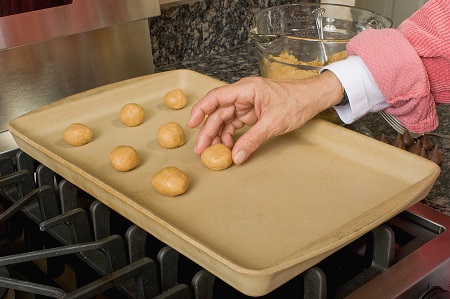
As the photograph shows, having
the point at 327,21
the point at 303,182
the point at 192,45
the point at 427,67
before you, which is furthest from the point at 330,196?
the point at 192,45

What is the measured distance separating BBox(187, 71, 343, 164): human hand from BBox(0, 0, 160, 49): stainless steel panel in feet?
1.07

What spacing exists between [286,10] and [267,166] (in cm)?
52

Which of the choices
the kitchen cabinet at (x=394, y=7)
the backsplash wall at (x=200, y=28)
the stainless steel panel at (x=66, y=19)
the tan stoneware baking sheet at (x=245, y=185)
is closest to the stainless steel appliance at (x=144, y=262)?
the tan stoneware baking sheet at (x=245, y=185)

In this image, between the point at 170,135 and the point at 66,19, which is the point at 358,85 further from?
the point at 66,19

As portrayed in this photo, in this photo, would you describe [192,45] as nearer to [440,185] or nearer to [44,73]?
[44,73]

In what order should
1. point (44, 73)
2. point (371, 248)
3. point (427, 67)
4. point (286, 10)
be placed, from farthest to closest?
point (286, 10) < point (44, 73) < point (427, 67) < point (371, 248)

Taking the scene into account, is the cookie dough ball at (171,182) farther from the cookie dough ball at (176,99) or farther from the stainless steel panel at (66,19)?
the stainless steel panel at (66,19)

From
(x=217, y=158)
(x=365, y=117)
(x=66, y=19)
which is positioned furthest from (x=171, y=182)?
(x=365, y=117)

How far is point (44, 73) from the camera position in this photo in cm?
120

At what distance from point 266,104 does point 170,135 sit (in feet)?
0.59

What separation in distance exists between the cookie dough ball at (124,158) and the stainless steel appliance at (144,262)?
0.08 meters

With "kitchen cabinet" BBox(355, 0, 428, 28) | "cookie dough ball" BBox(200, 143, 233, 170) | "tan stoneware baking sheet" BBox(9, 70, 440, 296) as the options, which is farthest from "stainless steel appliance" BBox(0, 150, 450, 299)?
"kitchen cabinet" BBox(355, 0, 428, 28)

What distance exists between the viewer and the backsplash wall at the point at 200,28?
1.52 m

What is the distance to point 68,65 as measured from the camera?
1.23 metres
